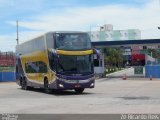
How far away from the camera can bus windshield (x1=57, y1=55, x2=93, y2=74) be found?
27.3 meters

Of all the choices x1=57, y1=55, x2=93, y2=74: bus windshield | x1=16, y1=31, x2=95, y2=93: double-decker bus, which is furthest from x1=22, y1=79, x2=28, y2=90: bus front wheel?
x1=57, y1=55, x2=93, y2=74: bus windshield

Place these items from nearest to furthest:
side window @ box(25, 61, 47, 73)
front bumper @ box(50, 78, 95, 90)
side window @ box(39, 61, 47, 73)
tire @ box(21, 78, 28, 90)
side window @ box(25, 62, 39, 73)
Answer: front bumper @ box(50, 78, 95, 90) < side window @ box(39, 61, 47, 73) < side window @ box(25, 61, 47, 73) < side window @ box(25, 62, 39, 73) < tire @ box(21, 78, 28, 90)

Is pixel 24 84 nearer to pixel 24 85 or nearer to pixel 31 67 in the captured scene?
pixel 24 85

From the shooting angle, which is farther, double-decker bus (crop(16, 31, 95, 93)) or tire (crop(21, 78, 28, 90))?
tire (crop(21, 78, 28, 90))

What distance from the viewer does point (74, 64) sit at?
27.5 meters

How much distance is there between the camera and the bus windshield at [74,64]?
2730 cm

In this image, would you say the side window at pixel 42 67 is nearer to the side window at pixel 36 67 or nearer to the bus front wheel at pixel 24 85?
the side window at pixel 36 67

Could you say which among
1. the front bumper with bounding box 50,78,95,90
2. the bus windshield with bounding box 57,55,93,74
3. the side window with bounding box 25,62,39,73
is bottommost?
the front bumper with bounding box 50,78,95,90

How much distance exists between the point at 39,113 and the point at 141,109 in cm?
378

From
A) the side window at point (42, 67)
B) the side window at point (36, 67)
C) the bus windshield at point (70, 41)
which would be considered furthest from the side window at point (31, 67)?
the bus windshield at point (70, 41)

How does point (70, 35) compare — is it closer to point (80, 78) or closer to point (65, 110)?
point (80, 78)

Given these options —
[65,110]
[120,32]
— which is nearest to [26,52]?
[65,110]

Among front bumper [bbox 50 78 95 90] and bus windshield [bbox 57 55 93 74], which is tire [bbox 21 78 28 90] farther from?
bus windshield [bbox 57 55 93 74]

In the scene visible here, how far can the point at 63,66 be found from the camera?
27328 millimetres
